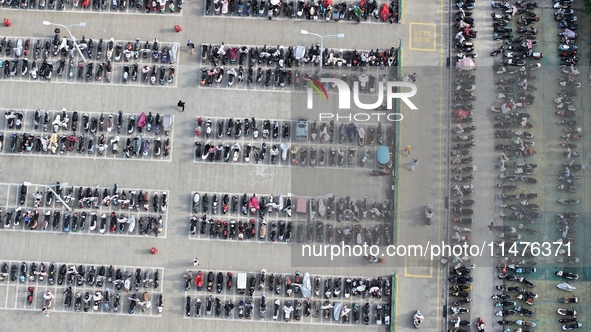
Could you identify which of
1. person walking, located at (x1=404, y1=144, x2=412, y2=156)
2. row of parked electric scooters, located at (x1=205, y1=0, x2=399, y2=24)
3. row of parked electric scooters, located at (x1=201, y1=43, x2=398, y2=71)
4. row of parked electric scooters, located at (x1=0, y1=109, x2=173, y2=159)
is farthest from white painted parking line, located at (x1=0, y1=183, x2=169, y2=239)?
person walking, located at (x1=404, y1=144, x2=412, y2=156)

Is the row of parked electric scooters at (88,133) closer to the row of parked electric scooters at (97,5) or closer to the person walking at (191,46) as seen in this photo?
the person walking at (191,46)

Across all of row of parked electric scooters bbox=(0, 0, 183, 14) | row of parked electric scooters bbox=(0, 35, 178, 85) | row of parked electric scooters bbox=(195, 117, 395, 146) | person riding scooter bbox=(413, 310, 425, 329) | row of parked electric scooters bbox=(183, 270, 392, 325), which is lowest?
person riding scooter bbox=(413, 310, 425, 329)

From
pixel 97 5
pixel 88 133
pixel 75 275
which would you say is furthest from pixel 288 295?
pixel 97 5

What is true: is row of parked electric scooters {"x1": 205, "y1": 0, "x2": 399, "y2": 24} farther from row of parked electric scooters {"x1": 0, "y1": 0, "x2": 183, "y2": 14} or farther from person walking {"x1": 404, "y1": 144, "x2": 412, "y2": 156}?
person walking {"x1": 404, "y1": 144, "x2": 412, "y2": 156}

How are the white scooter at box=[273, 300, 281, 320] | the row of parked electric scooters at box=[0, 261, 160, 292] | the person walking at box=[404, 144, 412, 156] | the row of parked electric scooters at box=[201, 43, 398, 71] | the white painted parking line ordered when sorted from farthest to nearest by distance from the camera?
1. the row of parked electric scooters at box=[201, 43, 398, 71]
2. the person walking at box=[404, 144, 412, 156]
3. the white painted parking line
4. the row of parked electric scooters at box=[0, 261, 160, 292]
5. the white scooter at box=[273, 300, 281, 320]

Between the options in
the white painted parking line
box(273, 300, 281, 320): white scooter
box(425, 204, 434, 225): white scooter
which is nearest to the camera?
box(273, 300, 281, 320): white scooter

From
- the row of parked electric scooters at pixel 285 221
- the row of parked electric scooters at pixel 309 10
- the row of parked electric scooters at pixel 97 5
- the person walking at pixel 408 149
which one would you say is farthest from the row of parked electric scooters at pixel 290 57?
the row of parked electric scooters at pixel 285 221

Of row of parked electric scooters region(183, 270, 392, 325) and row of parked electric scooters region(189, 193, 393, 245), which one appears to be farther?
row of parked electric scooters region(189, 193, 393, 245)
